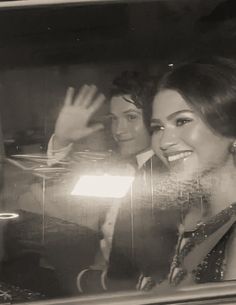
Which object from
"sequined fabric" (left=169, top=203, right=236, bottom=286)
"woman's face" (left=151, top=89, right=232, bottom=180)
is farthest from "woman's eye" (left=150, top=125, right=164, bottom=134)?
"sequined fabric" (left=169, top=203, right=236, bottom=286)

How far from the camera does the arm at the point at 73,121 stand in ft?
1.90

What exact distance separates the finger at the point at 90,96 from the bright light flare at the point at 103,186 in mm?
82

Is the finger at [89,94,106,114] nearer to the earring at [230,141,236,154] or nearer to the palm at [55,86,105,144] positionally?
the palm at [55,86,105,144]

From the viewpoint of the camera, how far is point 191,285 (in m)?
0.52

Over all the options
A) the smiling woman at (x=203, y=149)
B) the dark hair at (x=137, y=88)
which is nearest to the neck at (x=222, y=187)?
the smiling woman at (x=203, y=149)

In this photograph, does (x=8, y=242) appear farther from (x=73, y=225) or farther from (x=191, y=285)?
(x=191, y=285)

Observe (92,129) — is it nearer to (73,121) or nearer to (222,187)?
(73,121)

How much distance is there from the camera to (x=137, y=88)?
0.59 meters

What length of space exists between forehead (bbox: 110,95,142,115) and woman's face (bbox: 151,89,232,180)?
0.03 metres

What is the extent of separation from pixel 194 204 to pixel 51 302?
6.7 inches

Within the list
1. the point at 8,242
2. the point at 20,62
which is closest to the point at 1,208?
the point at 8,242

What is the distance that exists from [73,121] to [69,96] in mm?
30

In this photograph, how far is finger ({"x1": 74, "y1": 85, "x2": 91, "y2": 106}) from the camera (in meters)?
0.59

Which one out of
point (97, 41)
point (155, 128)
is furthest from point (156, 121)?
point (97, 41)
